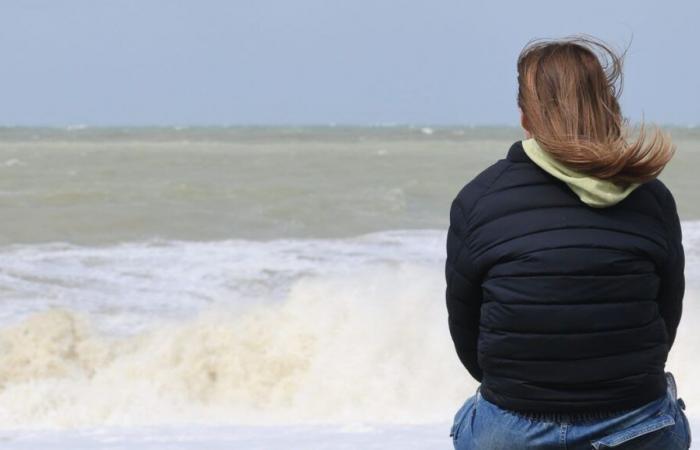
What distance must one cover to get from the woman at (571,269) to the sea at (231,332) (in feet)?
6.38

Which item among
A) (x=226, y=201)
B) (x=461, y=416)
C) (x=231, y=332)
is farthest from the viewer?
(x=226, y=201)

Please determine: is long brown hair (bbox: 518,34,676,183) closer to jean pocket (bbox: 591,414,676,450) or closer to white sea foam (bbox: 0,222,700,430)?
jean pocket (bbox: 591,414,676,450)

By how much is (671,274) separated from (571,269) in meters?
0.23

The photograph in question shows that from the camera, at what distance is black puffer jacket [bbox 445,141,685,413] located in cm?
175

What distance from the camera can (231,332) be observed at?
286 inches

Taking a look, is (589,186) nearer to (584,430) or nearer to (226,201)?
(584,430)

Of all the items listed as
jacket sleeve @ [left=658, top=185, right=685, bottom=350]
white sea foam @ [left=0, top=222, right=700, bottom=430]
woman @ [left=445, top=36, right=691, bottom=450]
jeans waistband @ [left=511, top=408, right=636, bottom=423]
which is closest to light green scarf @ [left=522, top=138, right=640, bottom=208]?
woman @ [left=445, top=36, right=691, bottom=450]

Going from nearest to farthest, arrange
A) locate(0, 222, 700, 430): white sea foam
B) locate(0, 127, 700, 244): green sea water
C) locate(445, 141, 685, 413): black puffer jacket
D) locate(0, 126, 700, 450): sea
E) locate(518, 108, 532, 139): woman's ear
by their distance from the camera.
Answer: locate(445, 141, 685, 413): black puffer jacket
locate(518, 108, 532, 139): woman's ear
locate(0, 126, 700, 450): sea
locate(0, 222, 700, 430): white sea foam
locate(0, 127, 700, 244): green sea water

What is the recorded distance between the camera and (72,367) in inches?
277

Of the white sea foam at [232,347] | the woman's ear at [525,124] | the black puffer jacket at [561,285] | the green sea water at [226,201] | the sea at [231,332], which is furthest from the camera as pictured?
the green sea water at [226,201]

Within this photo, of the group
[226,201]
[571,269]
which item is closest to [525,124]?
[571,269]

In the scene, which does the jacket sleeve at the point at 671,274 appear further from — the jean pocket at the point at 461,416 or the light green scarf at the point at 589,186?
the jean pocket at the point at 461,416

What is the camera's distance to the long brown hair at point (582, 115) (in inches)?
68.9

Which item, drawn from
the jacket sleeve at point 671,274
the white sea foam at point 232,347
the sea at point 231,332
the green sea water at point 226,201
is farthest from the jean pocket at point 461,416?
the green sea water at point 226,201
